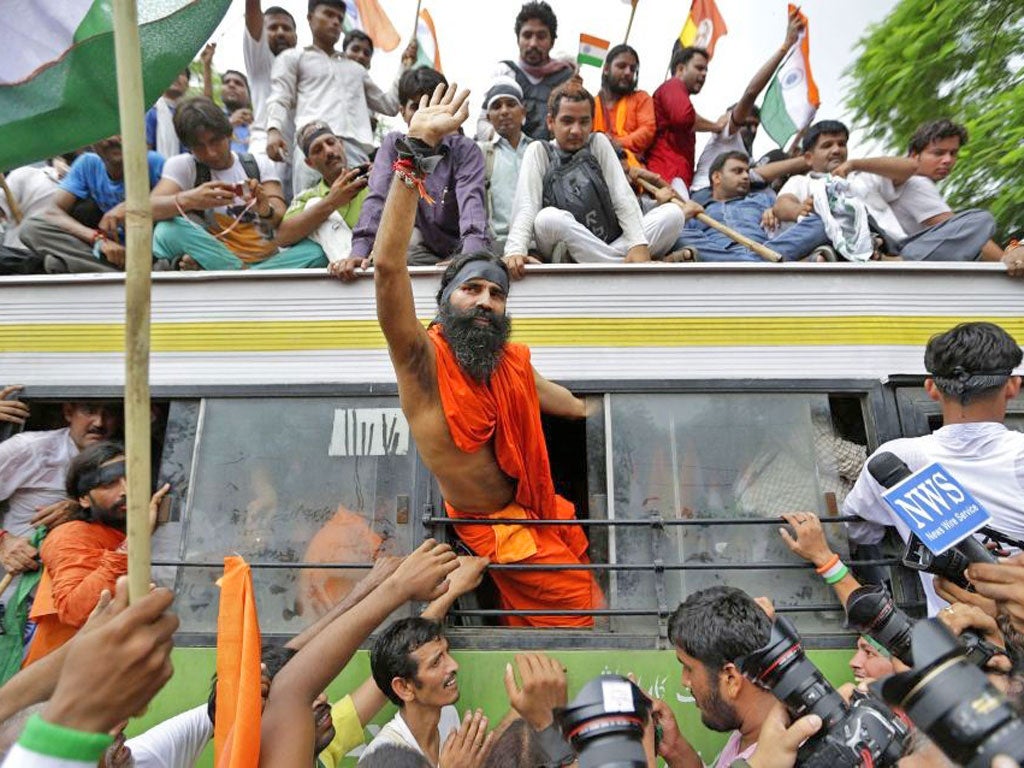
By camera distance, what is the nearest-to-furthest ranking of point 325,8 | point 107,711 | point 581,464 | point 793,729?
1. point 107,711
2. point 793,729
3. point 581,464
4. point 325,8

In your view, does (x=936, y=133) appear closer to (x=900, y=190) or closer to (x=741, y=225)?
(x=900, y=190)

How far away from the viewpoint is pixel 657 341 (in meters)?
3.79

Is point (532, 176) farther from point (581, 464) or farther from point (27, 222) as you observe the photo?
point (27, 222)

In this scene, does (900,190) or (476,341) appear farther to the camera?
(900,190)

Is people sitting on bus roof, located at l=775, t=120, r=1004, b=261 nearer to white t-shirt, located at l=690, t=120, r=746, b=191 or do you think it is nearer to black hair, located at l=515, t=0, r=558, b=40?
white t-shirt, located at l=690, t=120, r=746, b=191

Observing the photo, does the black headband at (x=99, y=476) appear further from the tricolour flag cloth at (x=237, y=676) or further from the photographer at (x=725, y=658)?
the photographer at (x=725, y=658)

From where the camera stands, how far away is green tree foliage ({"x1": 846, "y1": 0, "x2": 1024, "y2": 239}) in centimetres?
791

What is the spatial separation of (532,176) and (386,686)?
2610 millimetres

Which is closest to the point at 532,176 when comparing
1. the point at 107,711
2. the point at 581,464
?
the point at 581,464

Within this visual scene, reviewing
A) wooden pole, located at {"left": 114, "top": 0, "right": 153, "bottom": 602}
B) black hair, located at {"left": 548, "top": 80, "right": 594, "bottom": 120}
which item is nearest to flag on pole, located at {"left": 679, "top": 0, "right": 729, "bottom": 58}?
black hair, located at {"left": 548, "top": 80, "right": 594, "bottom": 120}

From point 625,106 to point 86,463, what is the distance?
4312 mm

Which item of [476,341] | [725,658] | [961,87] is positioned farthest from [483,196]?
[961,87]

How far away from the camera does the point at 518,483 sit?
3.53 metres

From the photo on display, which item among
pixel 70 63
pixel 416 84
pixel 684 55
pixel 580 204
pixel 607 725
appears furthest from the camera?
pixel 684 55
